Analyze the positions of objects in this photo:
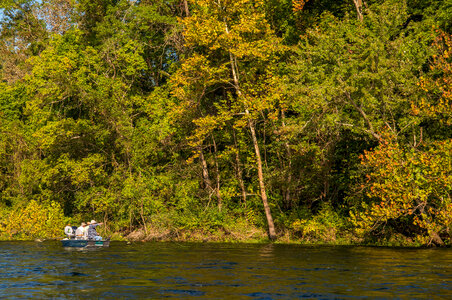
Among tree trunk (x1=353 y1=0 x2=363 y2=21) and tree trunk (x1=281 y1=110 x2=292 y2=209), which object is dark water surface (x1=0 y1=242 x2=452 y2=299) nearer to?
tree trunk (x1=281 y1=110 x2=292 y2=209)

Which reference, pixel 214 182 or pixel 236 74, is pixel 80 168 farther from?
pixel 236 74

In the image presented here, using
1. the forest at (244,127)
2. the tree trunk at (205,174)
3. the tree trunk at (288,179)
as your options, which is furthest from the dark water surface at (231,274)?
the tree trunk at (205,174)

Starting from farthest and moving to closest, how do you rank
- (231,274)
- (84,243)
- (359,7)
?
(359,7) → (84,243) → (231,274)

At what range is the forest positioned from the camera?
2842 centimetres

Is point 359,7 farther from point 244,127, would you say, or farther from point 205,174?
point 205,174

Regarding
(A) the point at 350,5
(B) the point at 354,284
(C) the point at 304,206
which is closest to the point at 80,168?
(C) the point at 304,206

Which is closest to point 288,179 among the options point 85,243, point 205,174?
point 205,174

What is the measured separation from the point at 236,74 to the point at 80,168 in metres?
13.7

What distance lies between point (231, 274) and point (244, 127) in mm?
19524

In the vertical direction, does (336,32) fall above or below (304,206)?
above

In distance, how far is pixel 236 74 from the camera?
121ft

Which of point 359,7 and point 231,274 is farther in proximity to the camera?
point 359,7

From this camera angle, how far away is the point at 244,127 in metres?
37.2

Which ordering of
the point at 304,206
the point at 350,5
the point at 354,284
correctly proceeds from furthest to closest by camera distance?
1. the point at 350,5
2. the point at 304,206
3. the point at 354,284
